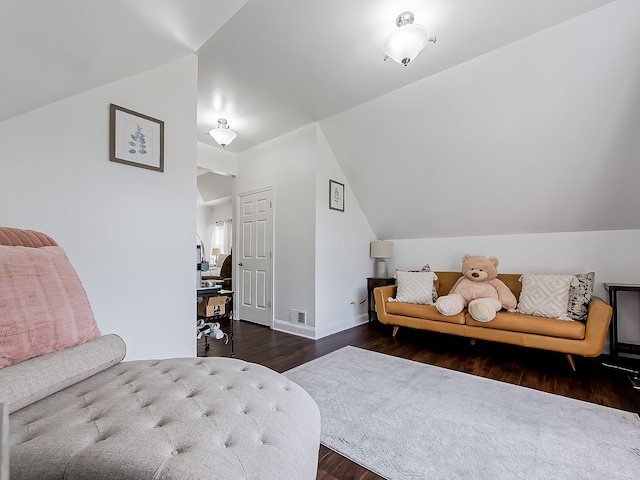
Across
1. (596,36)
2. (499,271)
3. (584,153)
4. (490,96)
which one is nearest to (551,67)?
(596,36)

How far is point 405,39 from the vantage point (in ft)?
6.18

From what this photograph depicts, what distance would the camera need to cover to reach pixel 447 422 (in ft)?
5.73

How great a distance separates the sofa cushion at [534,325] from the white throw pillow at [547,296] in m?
0.09

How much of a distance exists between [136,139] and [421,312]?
3.14m

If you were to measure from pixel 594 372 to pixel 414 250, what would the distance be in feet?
7.47

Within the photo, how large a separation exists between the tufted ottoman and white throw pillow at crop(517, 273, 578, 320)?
275 centimetres

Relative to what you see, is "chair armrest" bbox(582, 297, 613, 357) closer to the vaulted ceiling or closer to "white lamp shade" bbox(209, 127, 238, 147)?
the vaulted ceiling

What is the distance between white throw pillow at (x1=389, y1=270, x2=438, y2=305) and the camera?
350cm

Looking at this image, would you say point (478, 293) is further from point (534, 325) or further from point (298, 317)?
point (298, 317)

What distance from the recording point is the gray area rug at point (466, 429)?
1376mm

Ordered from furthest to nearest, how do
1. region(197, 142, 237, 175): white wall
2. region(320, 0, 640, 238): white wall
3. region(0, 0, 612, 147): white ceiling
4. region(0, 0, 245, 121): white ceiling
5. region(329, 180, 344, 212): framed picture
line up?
region(197, 142, 237, 175): white wall < region(329, 180, 344, 212): framed picture < region(320, 0, 640, 238): white wall < region(0, 0, 612, 147): white ceiling < region(0, 0, 245, 121): white ceiling

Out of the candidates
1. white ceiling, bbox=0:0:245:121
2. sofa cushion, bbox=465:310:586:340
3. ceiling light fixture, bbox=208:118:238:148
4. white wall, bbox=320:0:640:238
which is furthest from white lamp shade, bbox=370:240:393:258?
white ceiling, bbox=0:0:245:121

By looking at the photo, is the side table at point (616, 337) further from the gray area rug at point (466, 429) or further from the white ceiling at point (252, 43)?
the white ceiling at point (252, 43)

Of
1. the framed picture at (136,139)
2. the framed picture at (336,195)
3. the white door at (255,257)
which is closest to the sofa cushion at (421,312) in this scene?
the framed picture at (336,195)
